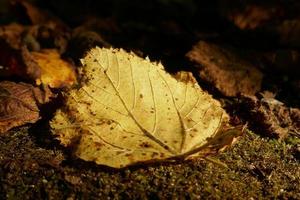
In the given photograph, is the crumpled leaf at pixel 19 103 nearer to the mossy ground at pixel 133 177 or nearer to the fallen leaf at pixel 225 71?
the mossy ground at pixel 133 177

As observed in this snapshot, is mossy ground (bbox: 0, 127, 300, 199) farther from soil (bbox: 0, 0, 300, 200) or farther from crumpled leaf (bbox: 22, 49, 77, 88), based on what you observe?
crumpled leaf (bbox: 22, 49, 77, 88)

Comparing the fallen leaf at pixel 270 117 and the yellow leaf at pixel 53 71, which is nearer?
the fallen leaf at pixel 270 117

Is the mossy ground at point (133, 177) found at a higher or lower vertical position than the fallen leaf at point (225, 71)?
lower

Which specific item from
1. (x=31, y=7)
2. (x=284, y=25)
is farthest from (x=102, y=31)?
(x=284, y=25)

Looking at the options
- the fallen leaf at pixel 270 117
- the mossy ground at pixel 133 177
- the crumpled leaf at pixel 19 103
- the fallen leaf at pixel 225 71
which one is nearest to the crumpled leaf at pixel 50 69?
the crumpled leaf at pixel 19 103

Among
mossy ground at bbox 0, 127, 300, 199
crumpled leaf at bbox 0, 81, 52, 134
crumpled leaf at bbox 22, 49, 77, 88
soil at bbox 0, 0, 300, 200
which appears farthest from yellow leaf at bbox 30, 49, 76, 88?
mossy ground at bbox 0, 127, 300, 199

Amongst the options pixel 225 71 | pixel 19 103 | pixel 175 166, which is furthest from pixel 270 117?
pixel 19 103

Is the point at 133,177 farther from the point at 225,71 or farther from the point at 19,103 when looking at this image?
the point at 225,71

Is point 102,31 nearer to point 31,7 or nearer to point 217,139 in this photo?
point 31,7
